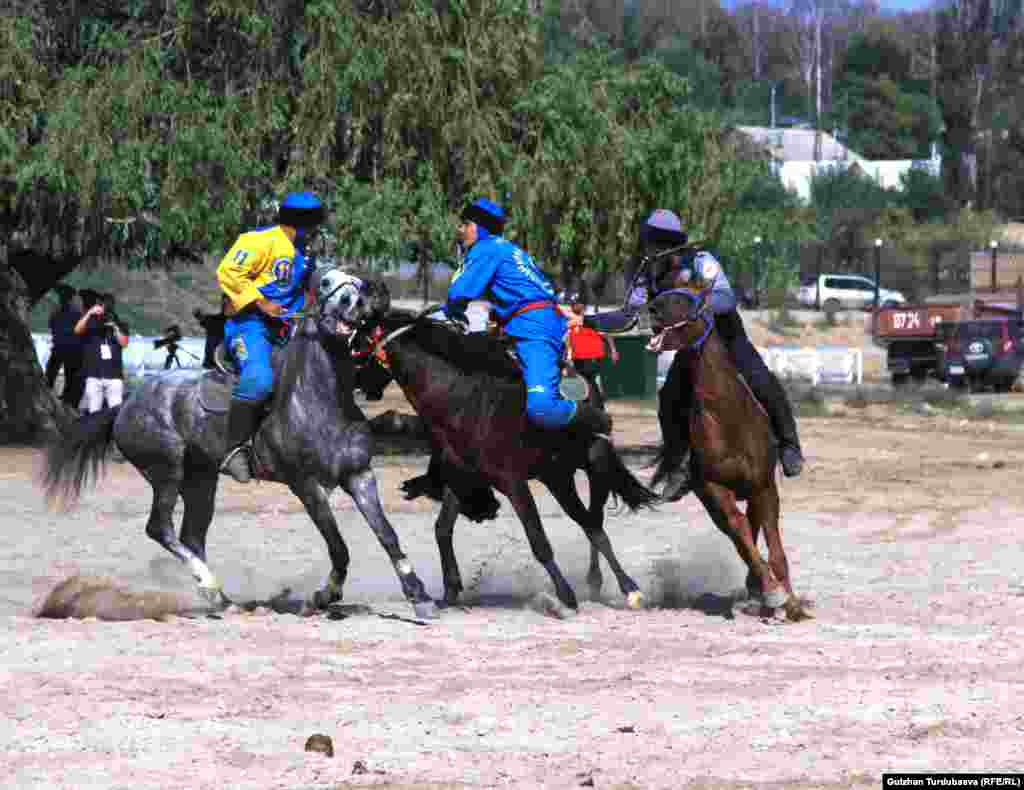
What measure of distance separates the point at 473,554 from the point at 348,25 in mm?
8532

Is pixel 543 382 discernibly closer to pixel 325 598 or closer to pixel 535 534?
pixel 535 534

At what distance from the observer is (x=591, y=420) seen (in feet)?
39.3

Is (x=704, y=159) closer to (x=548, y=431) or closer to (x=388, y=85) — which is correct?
(x=388, y=85)

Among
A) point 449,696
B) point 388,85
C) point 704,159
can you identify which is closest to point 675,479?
point 449,696

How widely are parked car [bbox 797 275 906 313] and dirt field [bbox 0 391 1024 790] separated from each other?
166 feet

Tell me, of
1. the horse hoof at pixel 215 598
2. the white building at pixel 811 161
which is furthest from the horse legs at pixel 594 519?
the white building at pixel 811 161

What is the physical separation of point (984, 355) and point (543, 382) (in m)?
27.8

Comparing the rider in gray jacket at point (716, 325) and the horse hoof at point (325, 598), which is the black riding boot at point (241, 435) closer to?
the horse hoof at point (325, 598)

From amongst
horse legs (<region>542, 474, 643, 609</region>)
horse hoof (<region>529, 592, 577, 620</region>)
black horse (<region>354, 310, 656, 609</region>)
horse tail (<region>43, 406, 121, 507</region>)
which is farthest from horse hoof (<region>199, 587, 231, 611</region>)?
horse legs (<region>542, 474, 643, 609</region>)

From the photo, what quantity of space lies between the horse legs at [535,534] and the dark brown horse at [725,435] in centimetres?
99

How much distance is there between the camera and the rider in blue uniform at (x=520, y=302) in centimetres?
1141

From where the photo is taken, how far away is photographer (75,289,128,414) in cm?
2391

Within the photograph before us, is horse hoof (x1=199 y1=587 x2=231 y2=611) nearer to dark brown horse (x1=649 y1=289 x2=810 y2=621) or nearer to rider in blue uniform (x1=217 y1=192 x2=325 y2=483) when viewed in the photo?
rider in blue uniform (x1=217 y1=192 x2=325 y2=483)

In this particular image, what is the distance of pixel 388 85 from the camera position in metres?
22.0
